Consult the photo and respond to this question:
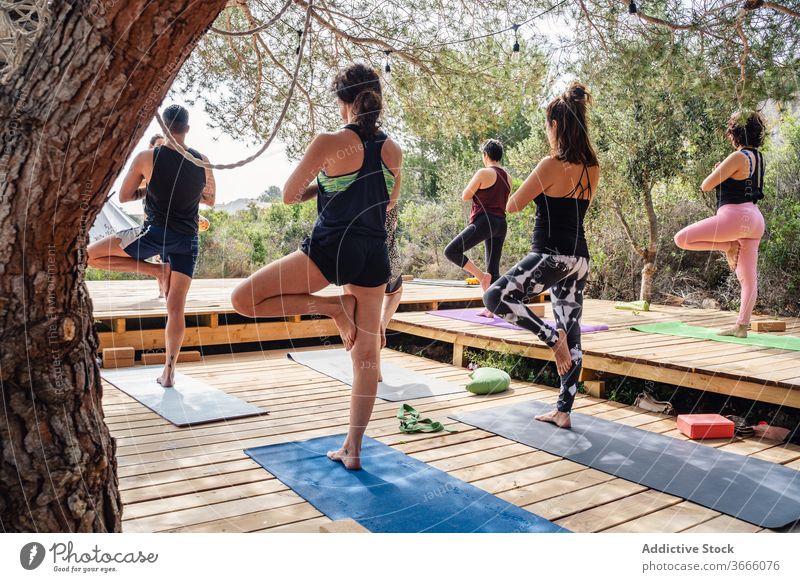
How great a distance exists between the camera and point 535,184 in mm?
2422

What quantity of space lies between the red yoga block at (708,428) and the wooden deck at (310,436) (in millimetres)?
51

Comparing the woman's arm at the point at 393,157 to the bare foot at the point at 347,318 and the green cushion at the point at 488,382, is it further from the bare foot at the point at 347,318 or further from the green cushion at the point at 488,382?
the green cushion at the point at 488,382

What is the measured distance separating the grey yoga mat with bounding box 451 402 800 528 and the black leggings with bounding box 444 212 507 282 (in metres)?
1.44

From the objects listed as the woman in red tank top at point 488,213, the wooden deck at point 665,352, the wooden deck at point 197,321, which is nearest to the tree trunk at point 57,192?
the woman in red tank top at point 488,213

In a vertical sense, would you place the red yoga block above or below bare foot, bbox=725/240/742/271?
below

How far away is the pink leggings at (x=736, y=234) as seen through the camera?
347cm

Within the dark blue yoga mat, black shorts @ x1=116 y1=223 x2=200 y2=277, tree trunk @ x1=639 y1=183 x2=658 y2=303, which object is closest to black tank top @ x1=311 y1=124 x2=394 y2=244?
the dark blue yoga mat

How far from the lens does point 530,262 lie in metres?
2.52

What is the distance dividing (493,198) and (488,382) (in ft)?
4.10

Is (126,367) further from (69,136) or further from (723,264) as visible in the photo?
(723,264)

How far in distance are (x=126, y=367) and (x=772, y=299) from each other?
4692 millimetres

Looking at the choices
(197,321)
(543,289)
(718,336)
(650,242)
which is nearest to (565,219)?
(543,289)

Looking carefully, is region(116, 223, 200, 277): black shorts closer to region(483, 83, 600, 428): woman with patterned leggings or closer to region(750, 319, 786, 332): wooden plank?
region(483, 83, 600, 428): woman with patterned leggings

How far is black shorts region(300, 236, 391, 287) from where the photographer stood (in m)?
1.91
